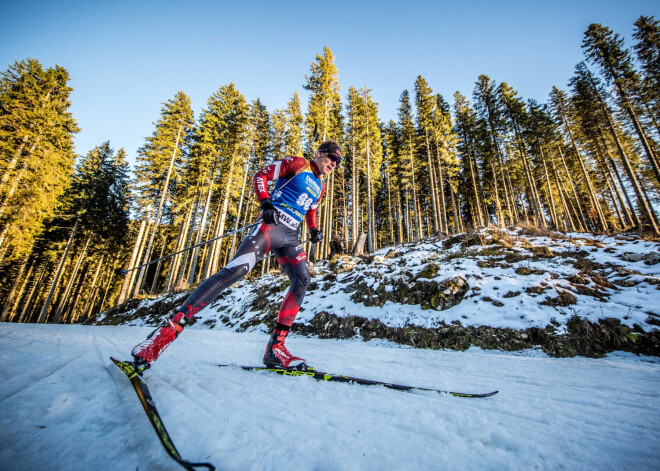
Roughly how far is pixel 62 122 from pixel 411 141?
81.6ft

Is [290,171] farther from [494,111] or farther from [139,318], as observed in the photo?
[494,111]

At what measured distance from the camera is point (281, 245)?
8.70 ft

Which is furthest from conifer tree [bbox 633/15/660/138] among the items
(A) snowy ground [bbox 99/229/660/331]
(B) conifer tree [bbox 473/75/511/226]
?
(A) snowy ground [bbox 99/229/660/331]

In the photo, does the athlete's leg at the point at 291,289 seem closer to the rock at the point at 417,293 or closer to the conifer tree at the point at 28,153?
the rock at the point at 417,293

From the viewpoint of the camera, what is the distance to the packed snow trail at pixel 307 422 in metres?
0.87

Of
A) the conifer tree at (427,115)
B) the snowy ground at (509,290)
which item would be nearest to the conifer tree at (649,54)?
the conifer tree at (427,115)

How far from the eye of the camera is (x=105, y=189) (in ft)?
70.8

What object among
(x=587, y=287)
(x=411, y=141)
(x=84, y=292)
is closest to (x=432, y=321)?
(x=587, y=287)

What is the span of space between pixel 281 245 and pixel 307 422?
1.76 meters

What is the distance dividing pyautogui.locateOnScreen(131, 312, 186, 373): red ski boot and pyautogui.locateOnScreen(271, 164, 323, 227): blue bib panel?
4.46ft

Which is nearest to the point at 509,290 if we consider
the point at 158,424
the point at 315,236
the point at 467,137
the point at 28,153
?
the point at 315,236

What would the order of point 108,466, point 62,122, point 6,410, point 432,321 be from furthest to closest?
point 62,122
point 432,321
point 6,410
point 108,466

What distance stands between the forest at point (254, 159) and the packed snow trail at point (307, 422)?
1090cm

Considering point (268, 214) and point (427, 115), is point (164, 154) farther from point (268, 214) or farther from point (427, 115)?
point (427, 115)
